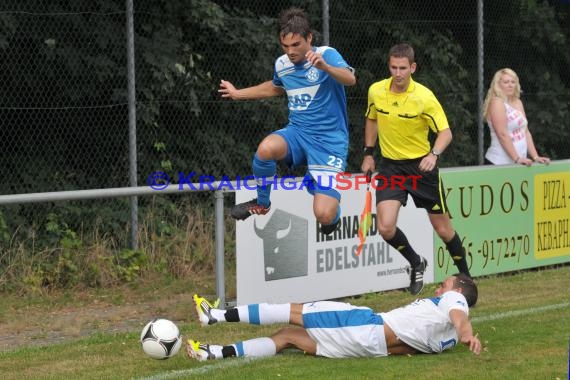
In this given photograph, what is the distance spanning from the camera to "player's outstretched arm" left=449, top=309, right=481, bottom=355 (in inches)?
281

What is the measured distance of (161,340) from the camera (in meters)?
7.55

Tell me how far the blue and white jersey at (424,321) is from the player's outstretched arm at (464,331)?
0.14 m

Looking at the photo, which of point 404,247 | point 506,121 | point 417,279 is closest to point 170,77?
point 404,247

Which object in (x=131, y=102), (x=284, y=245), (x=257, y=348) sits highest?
(x=131, y=102)

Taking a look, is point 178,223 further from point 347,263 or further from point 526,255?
point 526,255

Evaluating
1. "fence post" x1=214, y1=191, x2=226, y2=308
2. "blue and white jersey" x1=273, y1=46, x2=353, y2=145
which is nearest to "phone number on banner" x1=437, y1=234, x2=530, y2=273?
"blue and white jersey" x1=273, y1=46, x2=353, y2=145

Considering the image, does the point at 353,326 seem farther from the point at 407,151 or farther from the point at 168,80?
the point at 168,80

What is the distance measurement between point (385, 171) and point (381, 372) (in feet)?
12.1

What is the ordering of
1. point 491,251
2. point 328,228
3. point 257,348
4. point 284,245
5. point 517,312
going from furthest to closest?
point 491,251 < point 284,245 < point 328,228 < point 517,312 < point 257,348

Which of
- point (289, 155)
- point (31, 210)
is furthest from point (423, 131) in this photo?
point (31, 210)

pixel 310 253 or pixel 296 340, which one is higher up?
pixel 310 253

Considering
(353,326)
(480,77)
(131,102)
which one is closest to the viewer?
(353,326)

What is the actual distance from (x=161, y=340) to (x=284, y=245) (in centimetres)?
307

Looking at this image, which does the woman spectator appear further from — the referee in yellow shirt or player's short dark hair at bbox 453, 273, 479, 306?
player's short dark hair at bbox 453, 273, 479, 306
